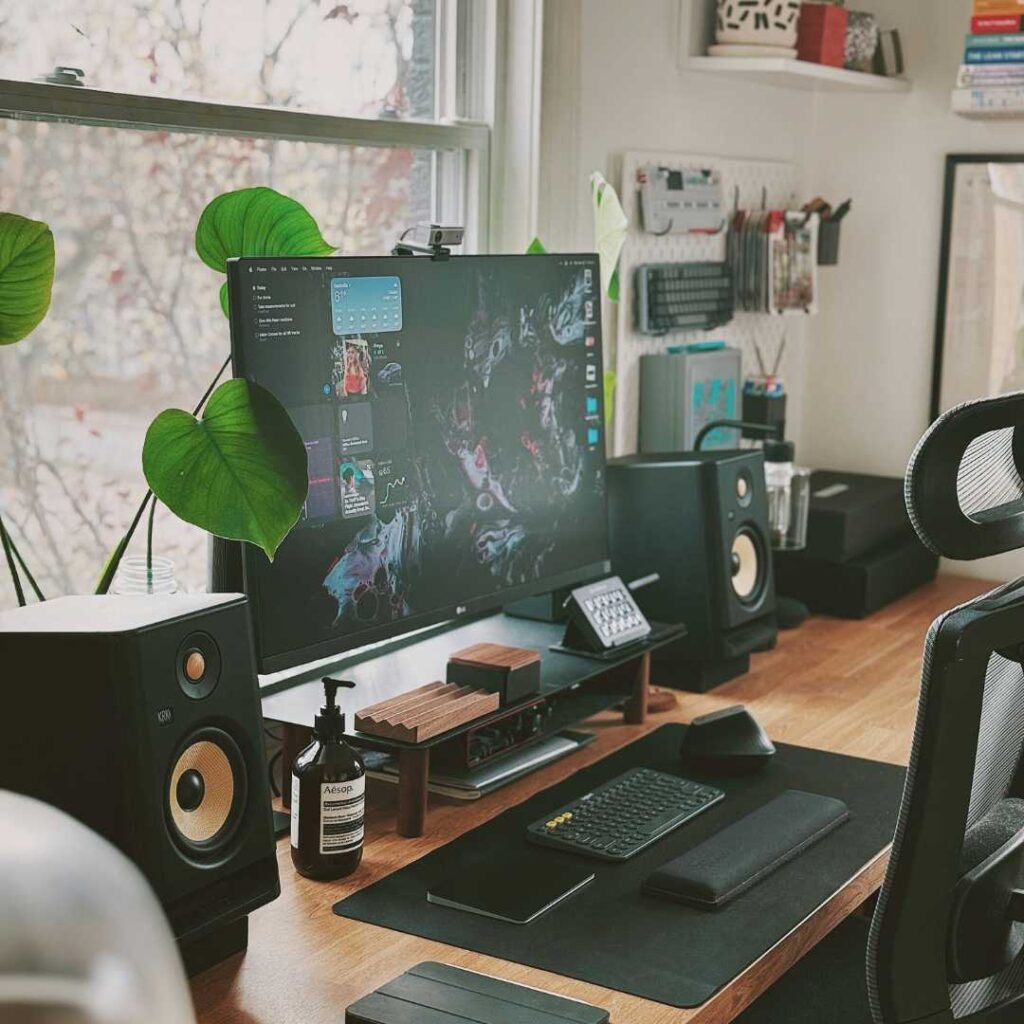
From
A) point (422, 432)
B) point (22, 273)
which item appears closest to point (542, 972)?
point (422, 432)

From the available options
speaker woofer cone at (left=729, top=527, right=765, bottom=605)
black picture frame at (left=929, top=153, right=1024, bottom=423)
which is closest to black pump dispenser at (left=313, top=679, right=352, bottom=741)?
speaker woofer cone at (left=729, top=527, right=765, bottom=605)

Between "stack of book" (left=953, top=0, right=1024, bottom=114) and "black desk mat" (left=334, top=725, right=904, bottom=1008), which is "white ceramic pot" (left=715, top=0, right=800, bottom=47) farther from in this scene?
"black desk mat" (left=334, top=725, right=904, bottom=1008)

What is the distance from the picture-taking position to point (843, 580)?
2.84 metres

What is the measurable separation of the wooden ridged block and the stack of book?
1907 mm

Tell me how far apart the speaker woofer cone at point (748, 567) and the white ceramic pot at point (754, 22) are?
1.00 m

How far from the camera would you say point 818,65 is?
2.92 m

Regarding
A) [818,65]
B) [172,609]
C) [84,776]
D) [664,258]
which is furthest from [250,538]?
[818,65]

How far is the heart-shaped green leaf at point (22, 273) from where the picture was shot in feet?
4.83

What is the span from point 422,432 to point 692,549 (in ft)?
2.08

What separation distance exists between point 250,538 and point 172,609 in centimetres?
18

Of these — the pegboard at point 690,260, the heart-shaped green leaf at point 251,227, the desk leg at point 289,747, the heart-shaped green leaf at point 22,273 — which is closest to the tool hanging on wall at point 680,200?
the pegboard at point 690,260

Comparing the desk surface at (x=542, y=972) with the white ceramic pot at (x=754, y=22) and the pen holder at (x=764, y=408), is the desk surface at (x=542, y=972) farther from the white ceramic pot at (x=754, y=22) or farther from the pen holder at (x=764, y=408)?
the white ceramic pot at (x=754, y=22)

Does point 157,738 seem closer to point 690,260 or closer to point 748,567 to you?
point 748,567

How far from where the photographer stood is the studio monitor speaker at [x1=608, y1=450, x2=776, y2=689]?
2.32 meters
